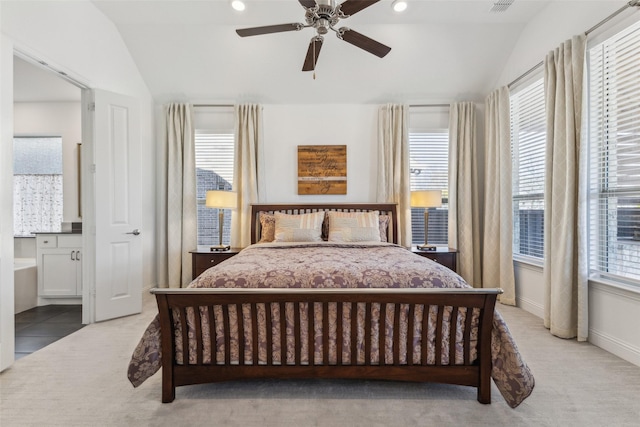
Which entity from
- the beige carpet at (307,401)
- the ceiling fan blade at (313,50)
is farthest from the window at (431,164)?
the beige carpet at (307,401)

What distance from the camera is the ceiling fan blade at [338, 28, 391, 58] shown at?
2331mm

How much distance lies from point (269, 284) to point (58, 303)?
12.2ft

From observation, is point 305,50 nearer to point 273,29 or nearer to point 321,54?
point 321,54

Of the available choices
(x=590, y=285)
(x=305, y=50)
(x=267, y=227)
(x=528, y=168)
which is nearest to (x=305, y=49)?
(x=305, y=50)

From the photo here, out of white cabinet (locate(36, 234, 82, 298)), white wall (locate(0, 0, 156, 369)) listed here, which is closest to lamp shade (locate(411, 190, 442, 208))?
white wall (locate(0, 0, 156, 369))

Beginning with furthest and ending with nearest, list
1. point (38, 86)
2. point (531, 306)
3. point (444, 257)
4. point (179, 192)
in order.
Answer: point (179, 192) → point (38, 86) → point (444, 257) → point (531, 306)

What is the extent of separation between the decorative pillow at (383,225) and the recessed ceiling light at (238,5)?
2.87 m

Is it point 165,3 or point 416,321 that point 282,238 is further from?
point 165,3

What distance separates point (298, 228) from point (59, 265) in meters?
3.06

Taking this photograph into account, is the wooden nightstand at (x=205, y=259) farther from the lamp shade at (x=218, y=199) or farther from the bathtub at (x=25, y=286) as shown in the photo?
the bathtub at (x=25, y=286)

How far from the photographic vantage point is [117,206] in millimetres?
3420

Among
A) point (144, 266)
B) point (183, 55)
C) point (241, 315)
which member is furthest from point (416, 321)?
point (183, 55)

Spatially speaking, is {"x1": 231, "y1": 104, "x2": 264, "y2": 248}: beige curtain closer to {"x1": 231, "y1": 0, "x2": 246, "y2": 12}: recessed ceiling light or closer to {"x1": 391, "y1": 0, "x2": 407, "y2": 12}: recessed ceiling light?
{"x1": 231, "y1": 0, "x2": 246, "y2": 12}: recessed ceiling light

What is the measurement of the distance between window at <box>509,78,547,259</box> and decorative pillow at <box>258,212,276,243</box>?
3.07m
